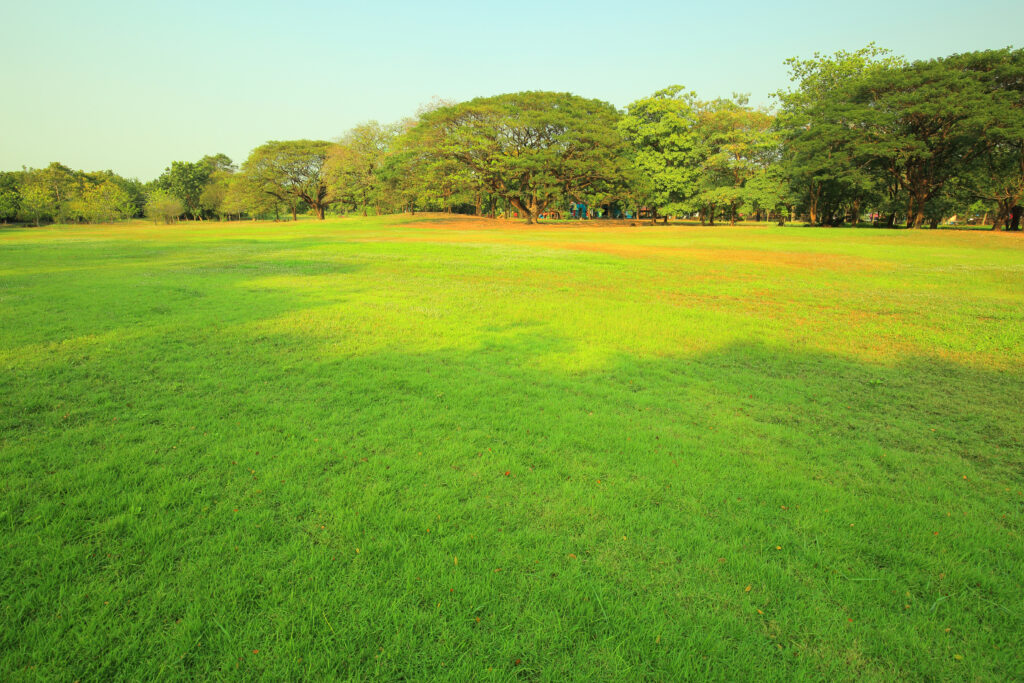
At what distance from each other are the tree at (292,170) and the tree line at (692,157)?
7.5 inches

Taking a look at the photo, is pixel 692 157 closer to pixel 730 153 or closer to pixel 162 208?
pixel 730 153

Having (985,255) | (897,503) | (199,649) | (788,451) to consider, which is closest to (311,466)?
(199,649)

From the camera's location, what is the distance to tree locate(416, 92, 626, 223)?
147 ft

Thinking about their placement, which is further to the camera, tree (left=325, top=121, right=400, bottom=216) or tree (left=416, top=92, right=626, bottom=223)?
tree (left=325, top=121, right=400, bottom=216)

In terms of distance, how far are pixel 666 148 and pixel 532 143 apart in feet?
52.0

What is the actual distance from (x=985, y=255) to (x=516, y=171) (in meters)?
34.5

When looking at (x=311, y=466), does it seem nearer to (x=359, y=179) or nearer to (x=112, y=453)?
(x=112, y=453)

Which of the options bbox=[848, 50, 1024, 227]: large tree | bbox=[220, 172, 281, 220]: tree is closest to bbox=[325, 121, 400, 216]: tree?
bbox=[220, 172, 281, 220]: tree

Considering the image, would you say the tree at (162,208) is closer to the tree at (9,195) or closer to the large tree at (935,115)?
the tree at (9,195)

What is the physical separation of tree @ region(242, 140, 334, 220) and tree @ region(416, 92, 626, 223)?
2363 cm

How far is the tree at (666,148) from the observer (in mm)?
51125

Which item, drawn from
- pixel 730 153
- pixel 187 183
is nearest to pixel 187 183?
pixel 187 183

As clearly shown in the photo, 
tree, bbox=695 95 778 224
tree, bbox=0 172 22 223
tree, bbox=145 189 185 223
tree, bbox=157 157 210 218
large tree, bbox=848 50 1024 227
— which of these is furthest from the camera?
tree, bbox=157 157 210 218

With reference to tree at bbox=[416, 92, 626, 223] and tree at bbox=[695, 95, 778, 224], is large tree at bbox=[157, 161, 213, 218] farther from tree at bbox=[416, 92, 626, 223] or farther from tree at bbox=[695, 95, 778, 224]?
tree at bbox=[695, 95, 778, 224]
